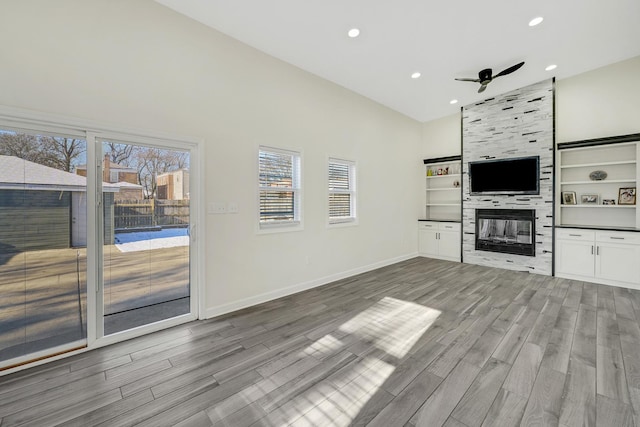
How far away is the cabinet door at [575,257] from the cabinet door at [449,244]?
5.55ft

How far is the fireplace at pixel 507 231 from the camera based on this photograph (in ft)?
16.8

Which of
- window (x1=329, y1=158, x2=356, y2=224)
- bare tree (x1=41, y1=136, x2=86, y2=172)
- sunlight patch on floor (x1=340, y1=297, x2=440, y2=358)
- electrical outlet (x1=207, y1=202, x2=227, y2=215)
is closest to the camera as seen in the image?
bare tree (x1=41, y1=136, x2=86, y2=172)

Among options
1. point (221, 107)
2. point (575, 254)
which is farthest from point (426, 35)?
point (575, 254)

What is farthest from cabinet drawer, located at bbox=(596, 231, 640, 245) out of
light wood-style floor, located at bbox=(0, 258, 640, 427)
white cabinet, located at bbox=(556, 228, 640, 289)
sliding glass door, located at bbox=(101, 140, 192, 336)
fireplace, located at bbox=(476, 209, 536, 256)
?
sliding glass door, located at bbox=(101, 140, 192, 336)

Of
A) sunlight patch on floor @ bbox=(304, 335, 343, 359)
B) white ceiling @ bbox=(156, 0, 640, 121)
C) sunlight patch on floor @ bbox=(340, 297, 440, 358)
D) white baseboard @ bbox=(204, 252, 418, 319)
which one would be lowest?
sunlight patch on floor @ bbox=(304, 335, 343, 359)

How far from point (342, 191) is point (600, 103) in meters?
4.73

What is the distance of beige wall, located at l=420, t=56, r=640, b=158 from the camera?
4367mm

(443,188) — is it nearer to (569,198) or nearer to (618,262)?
(569,198)

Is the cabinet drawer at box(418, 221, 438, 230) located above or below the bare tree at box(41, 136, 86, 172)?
below

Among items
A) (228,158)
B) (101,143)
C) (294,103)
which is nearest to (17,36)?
(101,143)

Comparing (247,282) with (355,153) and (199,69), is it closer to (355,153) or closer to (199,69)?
(199,69)

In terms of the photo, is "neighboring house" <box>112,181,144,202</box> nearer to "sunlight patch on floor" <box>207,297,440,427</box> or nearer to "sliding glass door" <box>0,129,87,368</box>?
"sliding glass door" <box>0,129,87,368</box>

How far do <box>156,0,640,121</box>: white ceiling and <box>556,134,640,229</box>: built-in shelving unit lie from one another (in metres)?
1.38

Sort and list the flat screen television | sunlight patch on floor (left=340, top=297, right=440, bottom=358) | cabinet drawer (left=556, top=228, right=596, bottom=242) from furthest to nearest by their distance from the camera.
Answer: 1. the flat screen television
2. cabinet drawer (left=556, top=228, right=596, bottom=242)
3. sunlight patch on floor (left=340, top=297, right=440, bottom=358)
